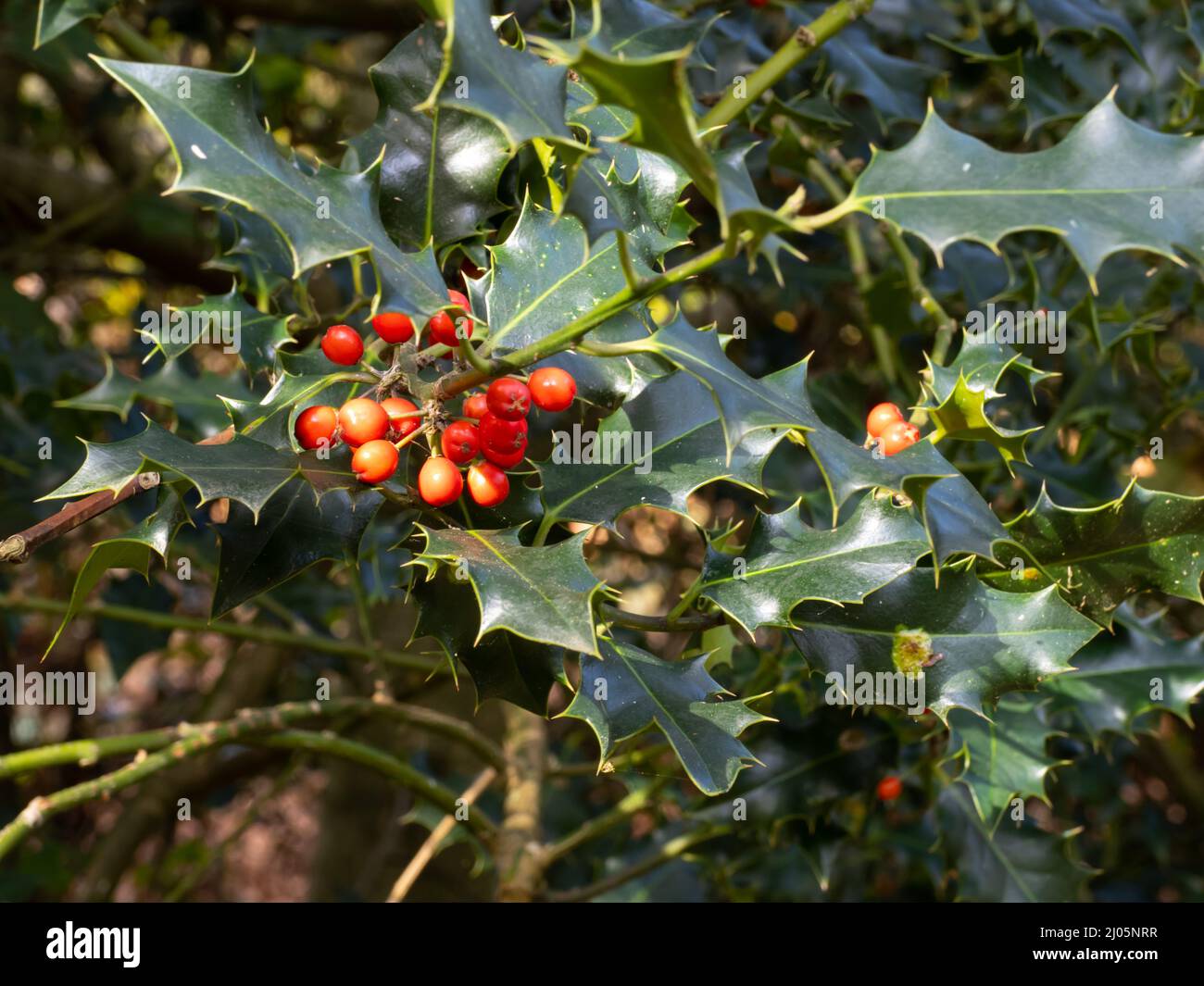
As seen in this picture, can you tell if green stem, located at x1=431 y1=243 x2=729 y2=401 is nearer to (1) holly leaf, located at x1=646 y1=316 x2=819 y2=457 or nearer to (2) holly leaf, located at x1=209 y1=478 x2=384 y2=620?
(1) holly leaf, located at x1=646 y1=316 x2=819 y2=457

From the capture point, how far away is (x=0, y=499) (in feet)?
7.01

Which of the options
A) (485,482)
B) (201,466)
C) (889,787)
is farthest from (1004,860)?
(201,466)

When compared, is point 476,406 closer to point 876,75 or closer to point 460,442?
point 460,442

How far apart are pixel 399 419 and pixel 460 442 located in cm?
6

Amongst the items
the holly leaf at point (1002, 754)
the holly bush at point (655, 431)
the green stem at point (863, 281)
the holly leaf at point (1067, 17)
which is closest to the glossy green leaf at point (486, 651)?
the holly bush at point (655, 431)

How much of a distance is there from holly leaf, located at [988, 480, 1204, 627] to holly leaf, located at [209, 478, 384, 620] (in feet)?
2.08

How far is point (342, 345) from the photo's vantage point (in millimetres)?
1038

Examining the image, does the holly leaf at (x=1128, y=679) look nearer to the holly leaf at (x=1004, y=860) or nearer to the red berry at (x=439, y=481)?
the holly leaf at (x=1004, y=860)

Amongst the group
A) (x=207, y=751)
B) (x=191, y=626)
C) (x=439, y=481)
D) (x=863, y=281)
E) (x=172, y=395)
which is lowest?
(x=207, y=751)

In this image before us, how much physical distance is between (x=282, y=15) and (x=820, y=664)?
2.04 m

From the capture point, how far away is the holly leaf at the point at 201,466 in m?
0.88

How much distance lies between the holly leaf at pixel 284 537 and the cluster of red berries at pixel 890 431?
49 centimetres

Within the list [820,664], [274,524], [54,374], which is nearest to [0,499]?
[54,374]
